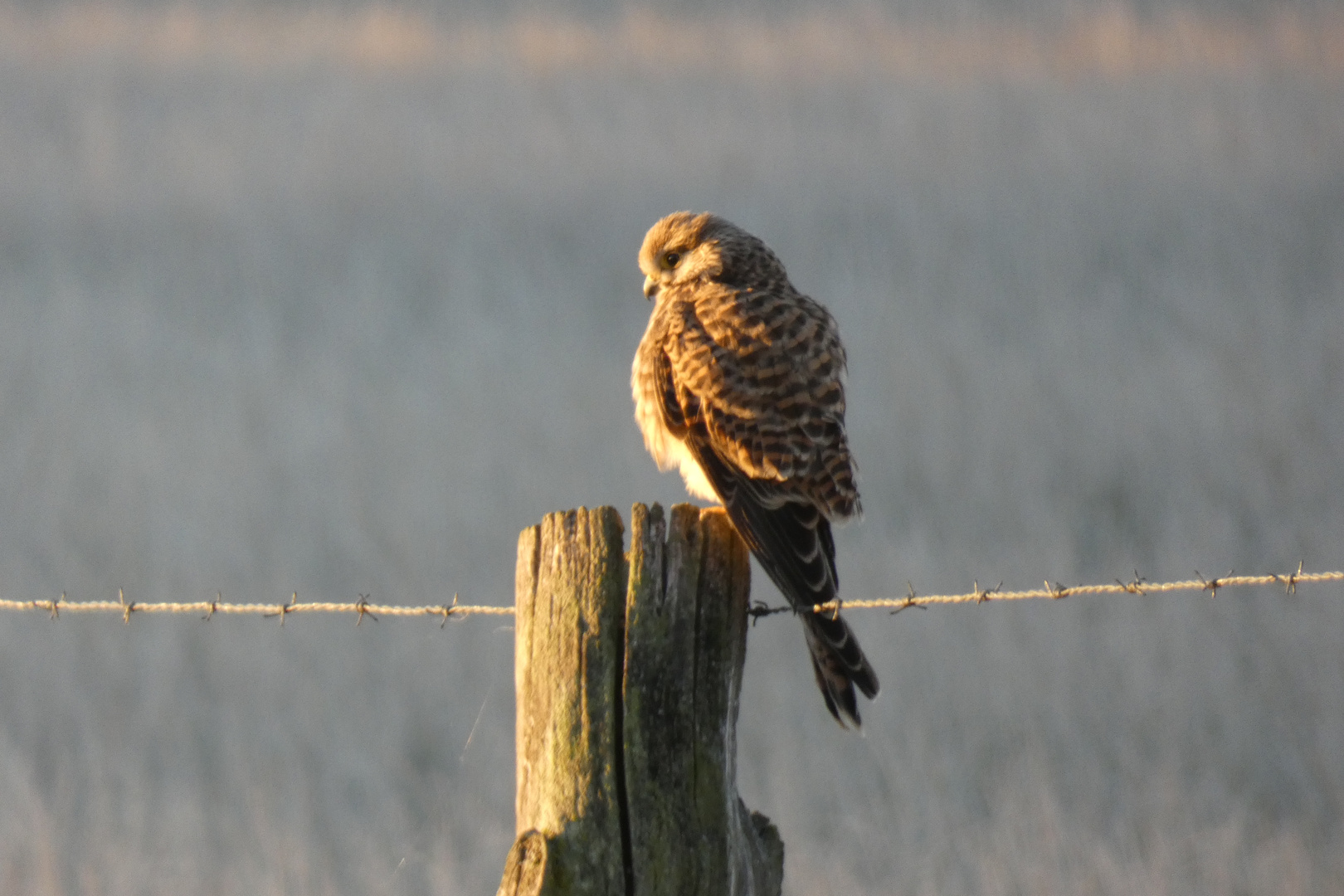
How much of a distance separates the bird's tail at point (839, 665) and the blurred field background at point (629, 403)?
2.32 metres

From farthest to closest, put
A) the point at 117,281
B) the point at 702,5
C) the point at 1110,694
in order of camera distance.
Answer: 1. the point at 702,5
2. the point at 117,281
3. the point at 1110,694

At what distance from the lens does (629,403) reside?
26.5 feet

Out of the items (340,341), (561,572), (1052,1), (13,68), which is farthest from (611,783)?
(13,68)

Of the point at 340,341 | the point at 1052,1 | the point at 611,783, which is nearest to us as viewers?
the point at 611,783

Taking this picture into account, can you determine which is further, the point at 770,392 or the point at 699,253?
the point at 699,253

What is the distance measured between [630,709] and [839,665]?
66cm

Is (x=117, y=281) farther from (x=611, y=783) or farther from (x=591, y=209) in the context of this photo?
(x=611, y=783)

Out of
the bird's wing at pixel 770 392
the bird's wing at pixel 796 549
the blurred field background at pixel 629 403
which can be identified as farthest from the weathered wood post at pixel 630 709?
the blurred field background at pixel 629 403

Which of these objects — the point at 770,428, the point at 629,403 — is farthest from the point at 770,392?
the point at 629,403

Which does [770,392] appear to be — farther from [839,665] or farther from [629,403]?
[629,403]

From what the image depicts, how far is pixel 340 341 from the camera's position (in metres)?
9.20

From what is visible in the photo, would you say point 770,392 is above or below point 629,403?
below

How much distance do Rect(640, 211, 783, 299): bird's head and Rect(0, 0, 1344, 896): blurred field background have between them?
1777mm

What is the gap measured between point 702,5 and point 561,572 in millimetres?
10965
